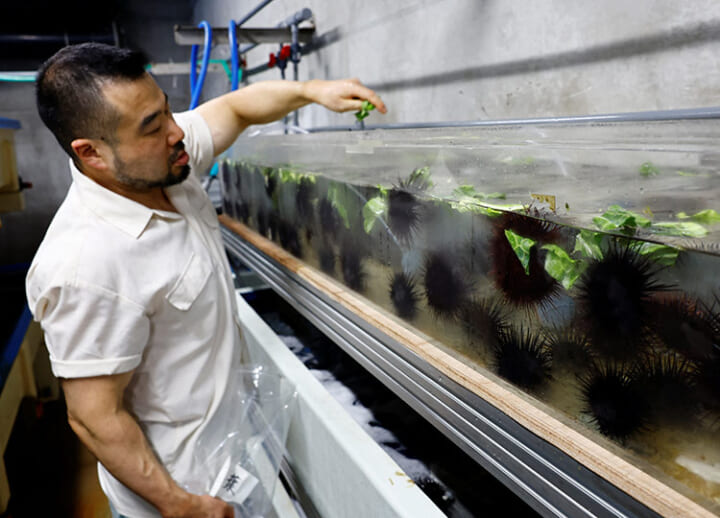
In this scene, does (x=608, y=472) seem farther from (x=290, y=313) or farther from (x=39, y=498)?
(x=39, y=498)

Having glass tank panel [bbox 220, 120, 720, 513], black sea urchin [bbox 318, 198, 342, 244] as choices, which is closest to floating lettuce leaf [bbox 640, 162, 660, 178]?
glass tank panel [bbox 220, 120, 720, 513]

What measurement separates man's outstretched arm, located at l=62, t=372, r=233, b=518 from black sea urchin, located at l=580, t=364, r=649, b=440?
83cm

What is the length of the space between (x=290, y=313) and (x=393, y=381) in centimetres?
112

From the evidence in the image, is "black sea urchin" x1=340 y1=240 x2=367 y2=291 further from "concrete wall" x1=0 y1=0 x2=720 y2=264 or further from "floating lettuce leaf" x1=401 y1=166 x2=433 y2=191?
"concrete wall" x1=0 y1=0 x2=720 y2=264

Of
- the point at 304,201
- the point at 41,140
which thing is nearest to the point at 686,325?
the point at 304,201

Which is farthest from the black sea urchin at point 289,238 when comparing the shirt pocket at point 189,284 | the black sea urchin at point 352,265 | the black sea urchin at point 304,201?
the shirt pocket at point 189,284

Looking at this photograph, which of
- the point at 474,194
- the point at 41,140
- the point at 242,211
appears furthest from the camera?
the point at 41,140

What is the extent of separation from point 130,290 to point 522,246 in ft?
2.43

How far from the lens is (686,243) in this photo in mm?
551

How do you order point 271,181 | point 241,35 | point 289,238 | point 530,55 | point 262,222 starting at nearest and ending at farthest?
1. point 530,55
2. point 289,238
3. point 271,181
4. point 262,222
5. point 241,35

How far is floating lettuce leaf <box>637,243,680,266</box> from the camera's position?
0.56 m

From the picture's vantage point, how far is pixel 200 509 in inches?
41.9

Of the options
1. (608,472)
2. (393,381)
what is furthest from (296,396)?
(608,472)

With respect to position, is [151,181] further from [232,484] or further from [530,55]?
[530,55]
